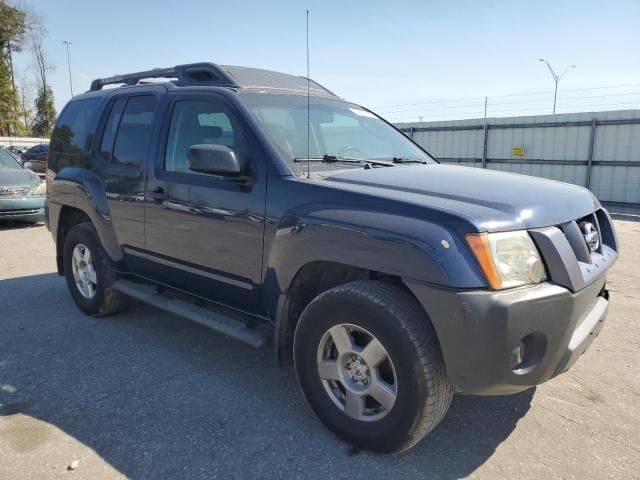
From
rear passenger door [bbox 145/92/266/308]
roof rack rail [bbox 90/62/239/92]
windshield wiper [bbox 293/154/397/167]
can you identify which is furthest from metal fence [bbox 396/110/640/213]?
rear passenger door [bbox 145/92/266/308]

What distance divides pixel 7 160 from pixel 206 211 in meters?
9.08

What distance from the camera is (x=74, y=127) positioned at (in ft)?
15.3

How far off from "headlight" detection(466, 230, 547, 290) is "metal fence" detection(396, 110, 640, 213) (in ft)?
42.9

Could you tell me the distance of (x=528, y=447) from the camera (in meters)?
2.62

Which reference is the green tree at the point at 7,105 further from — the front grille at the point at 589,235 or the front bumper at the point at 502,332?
the front bumper at the point at 502,332

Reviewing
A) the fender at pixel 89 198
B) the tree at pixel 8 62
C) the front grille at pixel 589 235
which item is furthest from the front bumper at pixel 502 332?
the tree at pixel 8 62

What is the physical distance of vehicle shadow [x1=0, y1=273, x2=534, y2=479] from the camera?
8.13ft

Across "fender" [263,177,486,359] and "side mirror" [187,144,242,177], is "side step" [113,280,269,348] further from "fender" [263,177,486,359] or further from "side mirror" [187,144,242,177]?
"side mirror" [187,144,242,177]

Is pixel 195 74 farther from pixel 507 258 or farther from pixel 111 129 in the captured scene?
pixel 507 258

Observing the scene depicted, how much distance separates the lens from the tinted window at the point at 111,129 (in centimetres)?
416

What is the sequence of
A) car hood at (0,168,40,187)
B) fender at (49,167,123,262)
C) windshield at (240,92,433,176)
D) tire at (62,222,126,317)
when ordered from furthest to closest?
1. car hood at (0,168,40,187)
2. tire at (62,222,126,317)
3. fender at (49,167,123,262)
4. windshield at (240,92,433,176)

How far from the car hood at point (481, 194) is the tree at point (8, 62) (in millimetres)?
56232

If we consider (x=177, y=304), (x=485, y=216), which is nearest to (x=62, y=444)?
(x=177, y=304)

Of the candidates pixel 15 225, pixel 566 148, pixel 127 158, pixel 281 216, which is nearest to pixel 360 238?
pixel 281 216
